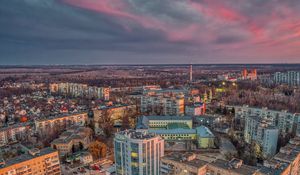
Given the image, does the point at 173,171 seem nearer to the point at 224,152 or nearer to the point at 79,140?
the point at 224,152

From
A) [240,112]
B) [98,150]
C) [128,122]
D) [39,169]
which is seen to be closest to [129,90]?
[128,122]

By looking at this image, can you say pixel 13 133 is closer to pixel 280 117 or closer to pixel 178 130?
pixel 178 130

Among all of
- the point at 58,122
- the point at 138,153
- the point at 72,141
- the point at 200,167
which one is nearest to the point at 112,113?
the point at 58,122

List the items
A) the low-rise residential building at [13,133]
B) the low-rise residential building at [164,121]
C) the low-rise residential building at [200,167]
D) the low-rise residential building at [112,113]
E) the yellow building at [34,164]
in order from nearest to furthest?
the low-rise residential building at [200,167]
the yellow building at [34,164]
the low-rise residential building at [13,133]
the low-rise residential building at [164,121]
the low-rise residential building at [112,113]

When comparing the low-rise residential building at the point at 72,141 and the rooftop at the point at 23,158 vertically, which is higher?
the rooftop at the point at 23,158

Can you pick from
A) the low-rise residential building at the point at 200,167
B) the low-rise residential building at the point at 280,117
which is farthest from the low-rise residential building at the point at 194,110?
the low-rise residential building at the point at 200,167

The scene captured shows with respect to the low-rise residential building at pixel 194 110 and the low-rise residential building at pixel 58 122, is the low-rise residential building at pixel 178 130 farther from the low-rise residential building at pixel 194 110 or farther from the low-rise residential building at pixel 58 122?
the low-rise residential building at pixel 58 122

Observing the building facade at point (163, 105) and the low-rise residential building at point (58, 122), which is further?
the building facade at point (163, 105)
